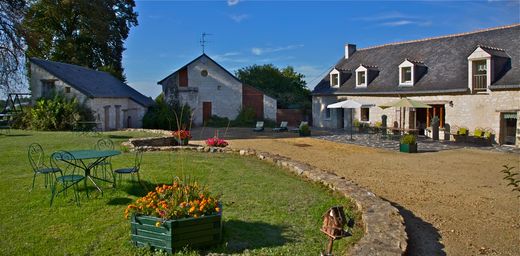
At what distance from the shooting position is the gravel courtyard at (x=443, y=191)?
588 cm

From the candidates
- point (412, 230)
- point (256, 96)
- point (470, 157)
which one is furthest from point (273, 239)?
point (256, 96)

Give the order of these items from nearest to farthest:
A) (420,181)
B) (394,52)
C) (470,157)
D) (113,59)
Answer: (420,181) → (470,157) → (394,52) → (113,59)

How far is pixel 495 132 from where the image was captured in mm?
18641

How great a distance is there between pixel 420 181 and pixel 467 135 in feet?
36.8

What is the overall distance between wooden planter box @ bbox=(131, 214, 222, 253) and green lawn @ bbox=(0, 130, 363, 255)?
12cm

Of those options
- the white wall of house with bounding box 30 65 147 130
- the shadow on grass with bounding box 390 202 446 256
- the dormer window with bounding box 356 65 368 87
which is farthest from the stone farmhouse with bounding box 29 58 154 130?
the shadow on grass with bounding box 390 202 446 256

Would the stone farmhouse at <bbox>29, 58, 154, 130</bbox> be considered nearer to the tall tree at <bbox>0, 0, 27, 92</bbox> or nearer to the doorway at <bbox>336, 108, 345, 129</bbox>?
the tall tree at <bbox>0, 0, 27, 92</bbox>

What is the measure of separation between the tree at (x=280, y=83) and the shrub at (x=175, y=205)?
3143 centimetres

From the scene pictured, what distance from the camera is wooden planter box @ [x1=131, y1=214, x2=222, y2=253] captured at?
182 inches

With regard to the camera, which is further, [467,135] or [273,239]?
[467,135]

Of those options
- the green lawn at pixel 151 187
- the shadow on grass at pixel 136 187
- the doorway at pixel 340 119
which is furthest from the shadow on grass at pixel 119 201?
the doorway at pixel 340 119

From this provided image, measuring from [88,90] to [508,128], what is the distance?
23447 millimetres

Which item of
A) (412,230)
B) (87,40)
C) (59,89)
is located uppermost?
(87,40)

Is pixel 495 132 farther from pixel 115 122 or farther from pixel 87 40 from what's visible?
pixel 87 40
